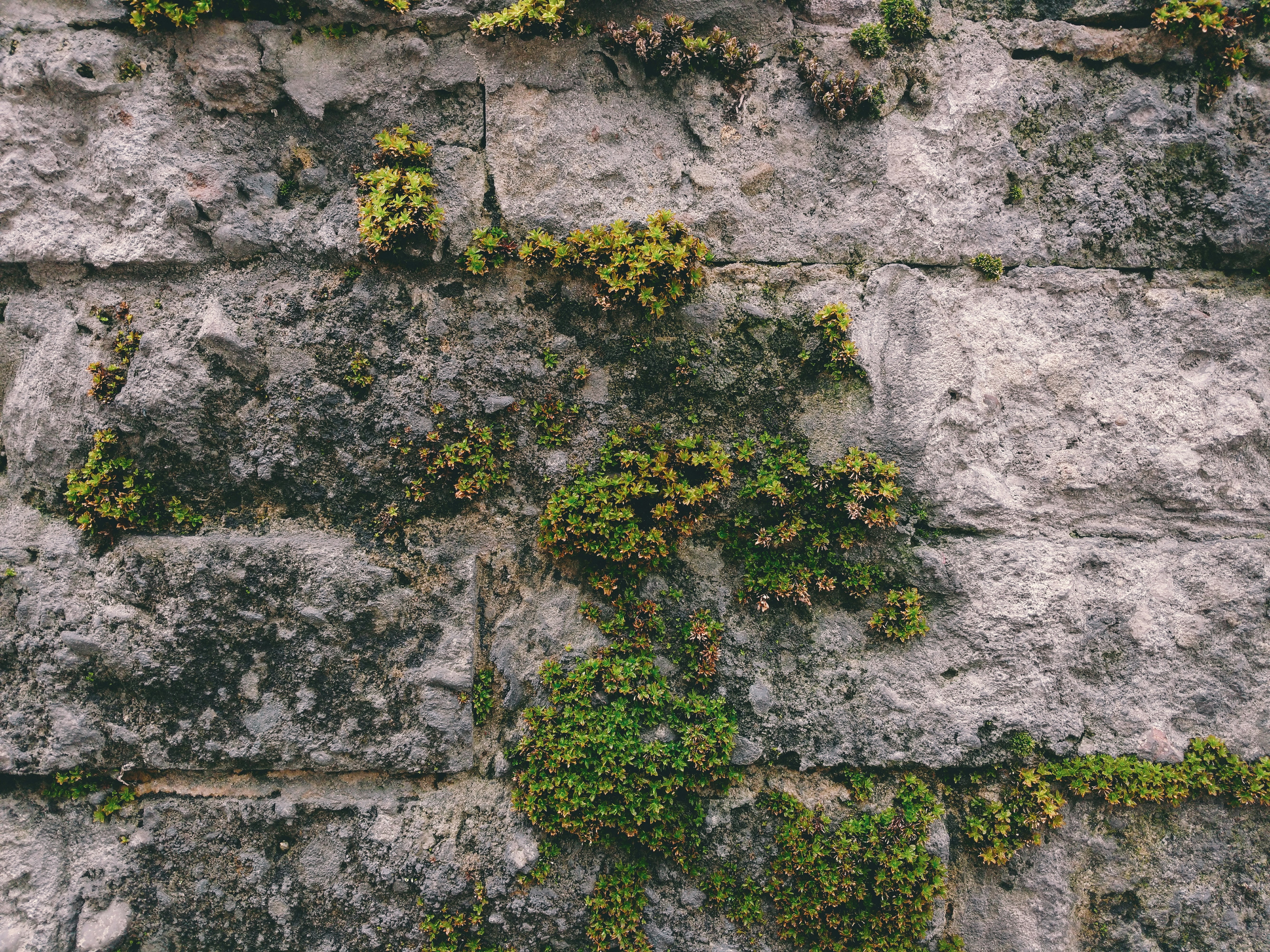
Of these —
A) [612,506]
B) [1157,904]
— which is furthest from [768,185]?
[1157,904]

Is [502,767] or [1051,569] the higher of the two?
[1051,569]

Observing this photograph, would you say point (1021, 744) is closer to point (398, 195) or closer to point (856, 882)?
point (856, 882)

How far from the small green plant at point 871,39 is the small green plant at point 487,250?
1.66 metres

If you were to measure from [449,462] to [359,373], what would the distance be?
1.72 ft

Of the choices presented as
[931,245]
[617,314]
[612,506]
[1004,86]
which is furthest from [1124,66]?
[612,506]

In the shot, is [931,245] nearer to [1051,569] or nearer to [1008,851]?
[1051,569]

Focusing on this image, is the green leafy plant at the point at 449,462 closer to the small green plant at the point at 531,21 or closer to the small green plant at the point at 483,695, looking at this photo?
the small green plant at the point at 483,695

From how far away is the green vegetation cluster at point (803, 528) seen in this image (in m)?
2.66

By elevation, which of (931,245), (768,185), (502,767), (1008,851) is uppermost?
(768,185)

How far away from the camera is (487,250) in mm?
2666

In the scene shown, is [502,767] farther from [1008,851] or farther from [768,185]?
[768,185]

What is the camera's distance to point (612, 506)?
104 inches

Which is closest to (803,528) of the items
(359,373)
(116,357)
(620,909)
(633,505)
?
(633,505)

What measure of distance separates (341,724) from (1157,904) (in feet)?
11.3
